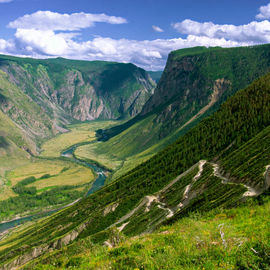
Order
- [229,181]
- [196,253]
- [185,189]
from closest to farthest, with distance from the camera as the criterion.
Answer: [196,253]
[229,181]
[185,189]

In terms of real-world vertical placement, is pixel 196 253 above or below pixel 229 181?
above

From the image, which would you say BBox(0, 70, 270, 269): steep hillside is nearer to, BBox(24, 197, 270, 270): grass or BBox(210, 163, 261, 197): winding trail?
BBox(210, 163, 261, 197): winding trail

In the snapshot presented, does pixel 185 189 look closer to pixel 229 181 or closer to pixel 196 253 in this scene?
pixel 229 181

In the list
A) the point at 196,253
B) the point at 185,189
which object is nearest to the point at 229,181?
the point at 185,189

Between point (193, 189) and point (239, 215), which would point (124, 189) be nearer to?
point (193, 189)

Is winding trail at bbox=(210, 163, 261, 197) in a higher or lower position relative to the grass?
lower

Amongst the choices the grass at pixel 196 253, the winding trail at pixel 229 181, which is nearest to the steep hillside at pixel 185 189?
the winding trail at pixel 229 181

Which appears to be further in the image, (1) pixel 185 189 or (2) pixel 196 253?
(1) pixel 185 189

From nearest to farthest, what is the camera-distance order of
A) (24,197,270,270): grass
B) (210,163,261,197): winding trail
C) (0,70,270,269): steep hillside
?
(24,197,270,270): grass
(210,163,261,197): winding trail
(0,70,270,269): steep hillside

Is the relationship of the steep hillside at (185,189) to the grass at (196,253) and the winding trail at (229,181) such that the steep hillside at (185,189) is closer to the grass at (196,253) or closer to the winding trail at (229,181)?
the winding trail at (229,181)

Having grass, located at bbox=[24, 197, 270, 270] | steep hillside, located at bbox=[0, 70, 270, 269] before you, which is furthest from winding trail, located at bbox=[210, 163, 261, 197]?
grass, located at bbox=[24, 197, 270, 270]
